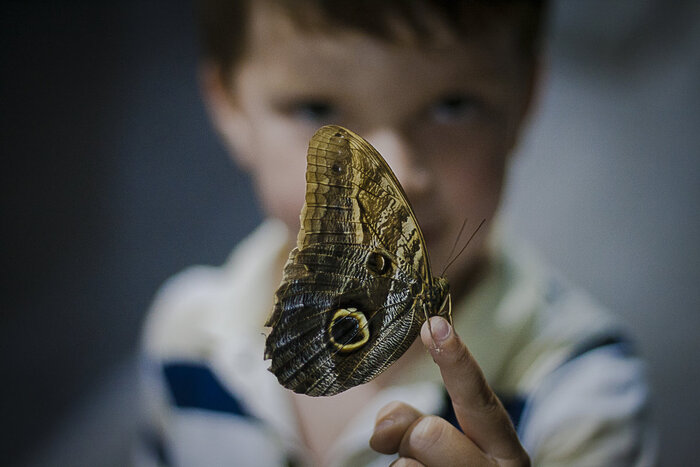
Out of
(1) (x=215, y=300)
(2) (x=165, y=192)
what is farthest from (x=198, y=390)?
(2) (x=165, y=192)

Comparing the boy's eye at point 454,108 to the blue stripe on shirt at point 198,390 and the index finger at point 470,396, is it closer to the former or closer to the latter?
the index finger at point 470,396

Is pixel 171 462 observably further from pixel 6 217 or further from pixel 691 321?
pixel 691 321

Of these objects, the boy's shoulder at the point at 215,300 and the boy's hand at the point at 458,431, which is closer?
the boy's hand at the point at 458,431

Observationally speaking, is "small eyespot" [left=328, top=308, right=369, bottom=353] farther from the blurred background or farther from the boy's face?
the blurred background

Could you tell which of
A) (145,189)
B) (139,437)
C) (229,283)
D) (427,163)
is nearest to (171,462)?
(139,437)

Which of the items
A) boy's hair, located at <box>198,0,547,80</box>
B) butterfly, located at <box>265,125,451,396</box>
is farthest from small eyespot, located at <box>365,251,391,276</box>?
boy's hair, located at <box>198,0,547,80</box>

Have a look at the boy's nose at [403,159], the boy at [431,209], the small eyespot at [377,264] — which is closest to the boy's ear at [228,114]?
the boy at [431,209]
